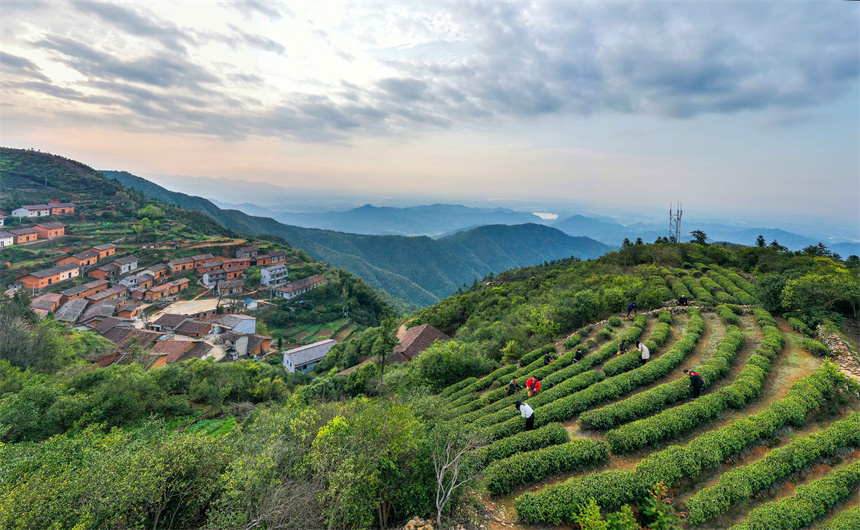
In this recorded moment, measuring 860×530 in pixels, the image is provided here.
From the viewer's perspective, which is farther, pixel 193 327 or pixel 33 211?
pixel 33 211

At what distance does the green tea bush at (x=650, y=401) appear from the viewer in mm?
12852

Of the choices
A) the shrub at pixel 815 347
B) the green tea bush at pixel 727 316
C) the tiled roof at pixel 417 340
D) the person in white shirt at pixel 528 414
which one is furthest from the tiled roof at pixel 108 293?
the shrub at pixel 815 347

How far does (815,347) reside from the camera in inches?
647

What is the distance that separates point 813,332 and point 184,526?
3258cm

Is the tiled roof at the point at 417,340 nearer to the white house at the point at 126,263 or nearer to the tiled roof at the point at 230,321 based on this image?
the tiled roof at the point at 230,321

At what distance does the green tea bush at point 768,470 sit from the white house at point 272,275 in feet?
268

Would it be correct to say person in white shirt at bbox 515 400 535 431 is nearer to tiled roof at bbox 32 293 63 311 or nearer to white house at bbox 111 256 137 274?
tiled roof at bbox 32 293 63 311

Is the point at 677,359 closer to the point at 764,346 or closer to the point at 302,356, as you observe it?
the point at 764,346

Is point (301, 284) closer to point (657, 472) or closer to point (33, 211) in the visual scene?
point (33, 211)

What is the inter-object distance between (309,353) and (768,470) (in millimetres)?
50332

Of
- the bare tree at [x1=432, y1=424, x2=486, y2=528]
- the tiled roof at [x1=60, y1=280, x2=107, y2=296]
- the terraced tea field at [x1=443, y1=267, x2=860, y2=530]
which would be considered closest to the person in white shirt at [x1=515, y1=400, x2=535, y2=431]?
the terraced tea field at [x1=443, y1=267, x2=860, y2=530]

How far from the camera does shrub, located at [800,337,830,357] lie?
53.3 ft

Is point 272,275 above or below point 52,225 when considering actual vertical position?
below

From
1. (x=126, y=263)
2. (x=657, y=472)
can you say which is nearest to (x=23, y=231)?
(x=126, y=263)
